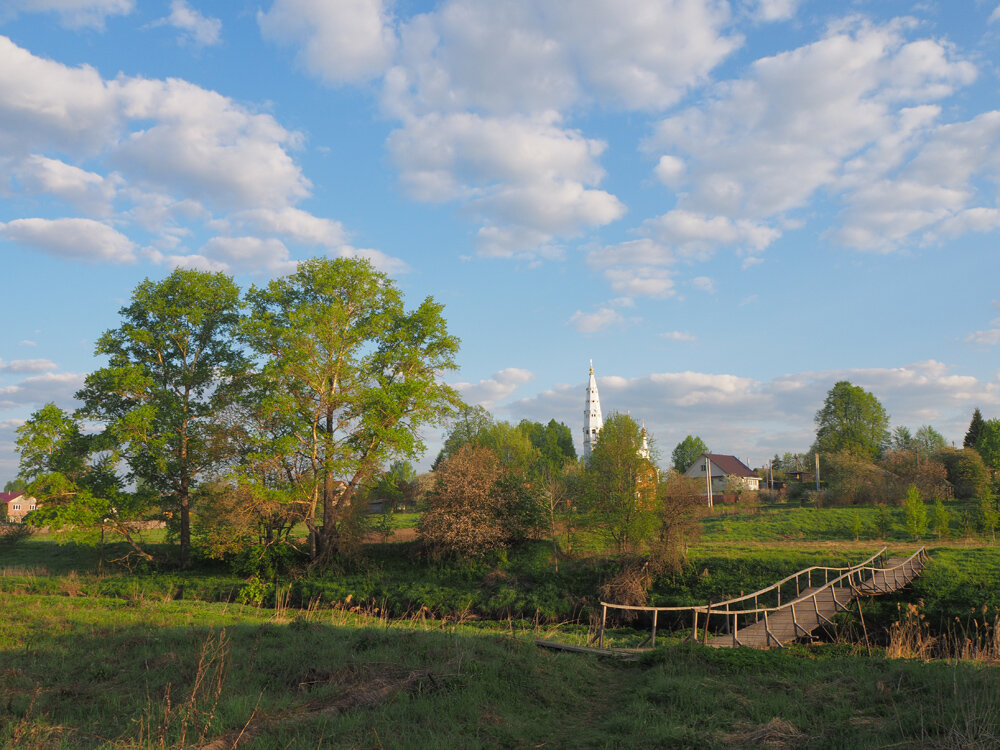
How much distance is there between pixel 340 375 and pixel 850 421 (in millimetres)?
59712

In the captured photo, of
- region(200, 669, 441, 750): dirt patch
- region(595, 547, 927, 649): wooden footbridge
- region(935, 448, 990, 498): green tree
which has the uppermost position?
region(935, 448, 990, 498): green tree

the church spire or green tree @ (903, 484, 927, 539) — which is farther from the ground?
the church spire

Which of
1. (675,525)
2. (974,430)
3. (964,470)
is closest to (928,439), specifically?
(974,430)

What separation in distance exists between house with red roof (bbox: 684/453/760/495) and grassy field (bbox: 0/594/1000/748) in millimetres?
62694

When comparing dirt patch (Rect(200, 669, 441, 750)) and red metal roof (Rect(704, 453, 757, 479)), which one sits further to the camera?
red metal roof (Rect(704, 453, 757, 479))

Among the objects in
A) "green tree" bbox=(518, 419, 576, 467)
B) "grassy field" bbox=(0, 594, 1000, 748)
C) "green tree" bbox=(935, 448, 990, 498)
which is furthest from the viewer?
"green tree" bbox=(518, 419, 576, 467)

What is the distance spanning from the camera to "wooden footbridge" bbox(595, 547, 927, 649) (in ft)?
46.6

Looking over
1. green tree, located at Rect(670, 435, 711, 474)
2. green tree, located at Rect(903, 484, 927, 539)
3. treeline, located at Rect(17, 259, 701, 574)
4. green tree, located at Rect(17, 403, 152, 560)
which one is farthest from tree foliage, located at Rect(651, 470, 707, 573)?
green tree, located at Rect(670, 435, 711, 474)

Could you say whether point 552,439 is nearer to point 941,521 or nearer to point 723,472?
point 723,472

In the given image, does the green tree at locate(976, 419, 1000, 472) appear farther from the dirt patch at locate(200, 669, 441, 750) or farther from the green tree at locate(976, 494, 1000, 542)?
the dirt patch at locate(200, 669, 441, 750)

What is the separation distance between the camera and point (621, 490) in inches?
1112

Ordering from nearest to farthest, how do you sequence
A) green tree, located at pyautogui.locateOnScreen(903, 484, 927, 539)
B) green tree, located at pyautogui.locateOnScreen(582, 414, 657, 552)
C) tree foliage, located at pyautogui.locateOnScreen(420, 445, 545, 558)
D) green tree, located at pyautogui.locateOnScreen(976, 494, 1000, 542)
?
green tree, located at pyautogui.locateOnScreen(582, 414, 657, 552) → tree foliage, located at pyautogui.locateOnScreen(420, 445, 545, 558) → green tree, located at pyautogui.locateOnScreen(903, 484, 927, 539) → green tree, located at pyautogui.locateOnScreen(976, 494, 1000, 542)

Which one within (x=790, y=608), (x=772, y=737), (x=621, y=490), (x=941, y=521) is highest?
(x=621, y=490)

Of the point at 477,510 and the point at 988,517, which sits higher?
the point at 988,517
